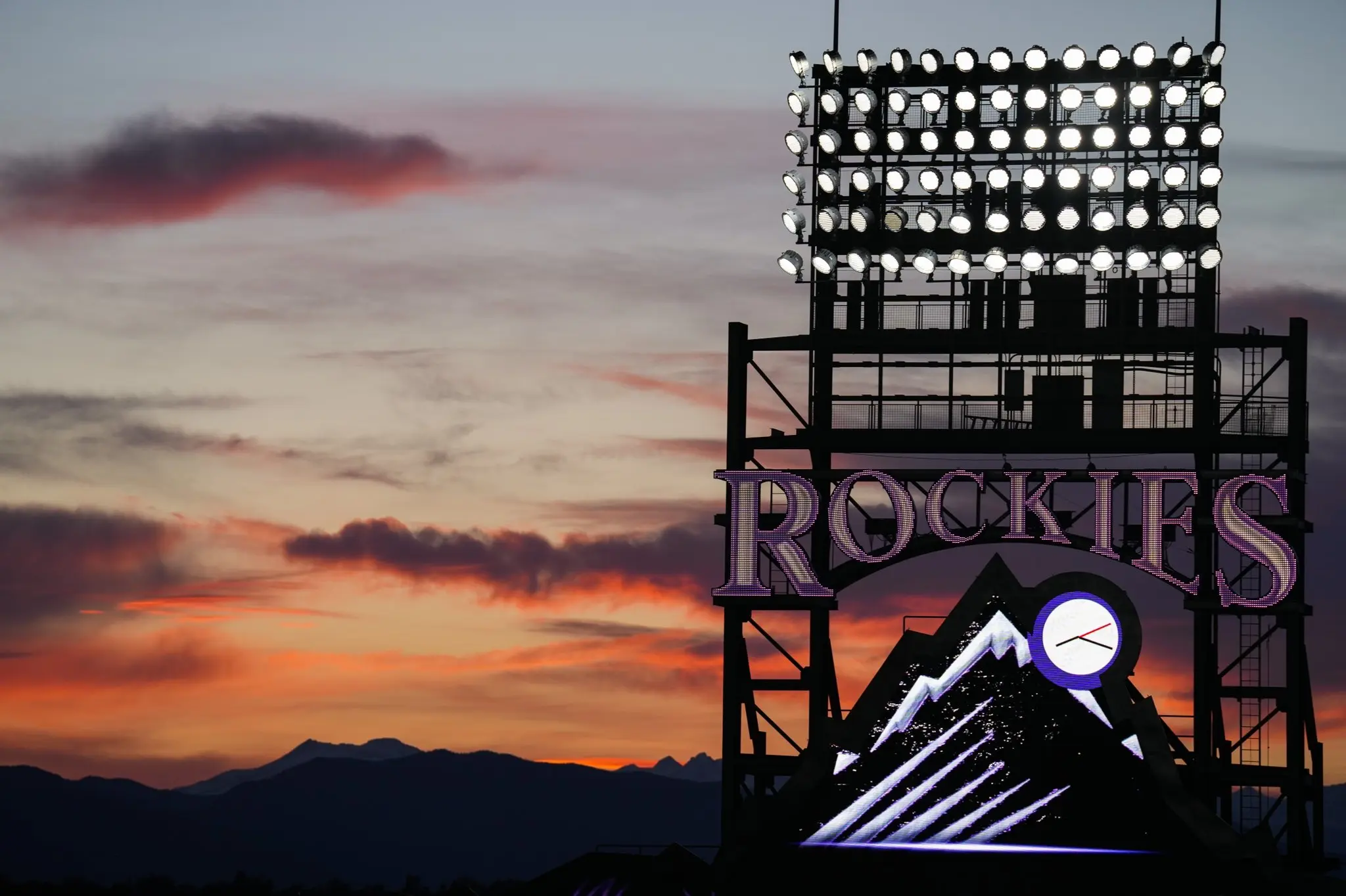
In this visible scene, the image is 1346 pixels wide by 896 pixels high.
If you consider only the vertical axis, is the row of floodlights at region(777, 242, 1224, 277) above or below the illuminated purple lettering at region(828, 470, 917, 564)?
above

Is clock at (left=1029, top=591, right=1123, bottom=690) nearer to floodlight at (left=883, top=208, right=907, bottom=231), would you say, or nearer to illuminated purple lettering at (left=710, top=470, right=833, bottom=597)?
illuminated purple lettering at (left=710, top=470, right=833, bottom=597)

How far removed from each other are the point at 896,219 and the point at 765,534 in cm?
838

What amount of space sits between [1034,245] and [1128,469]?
5.94 m

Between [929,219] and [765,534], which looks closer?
[765,534]

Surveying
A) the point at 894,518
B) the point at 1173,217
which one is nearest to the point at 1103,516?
the point at 894,518

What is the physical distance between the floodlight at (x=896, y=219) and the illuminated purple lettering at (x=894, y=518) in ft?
20.6

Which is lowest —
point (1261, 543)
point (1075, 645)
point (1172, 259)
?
point (1075, 645)

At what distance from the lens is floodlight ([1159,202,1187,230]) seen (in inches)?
1993

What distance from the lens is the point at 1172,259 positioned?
50.5 meters

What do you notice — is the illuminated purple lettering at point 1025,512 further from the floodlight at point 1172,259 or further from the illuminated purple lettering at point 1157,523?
the floodlight at point 1172,259

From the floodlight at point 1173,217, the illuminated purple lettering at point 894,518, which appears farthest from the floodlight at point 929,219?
the illuminated purple lettering at point 894,518

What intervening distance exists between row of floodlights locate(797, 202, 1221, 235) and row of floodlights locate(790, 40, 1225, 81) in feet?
11.0

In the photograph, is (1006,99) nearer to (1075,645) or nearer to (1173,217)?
(1173,217)

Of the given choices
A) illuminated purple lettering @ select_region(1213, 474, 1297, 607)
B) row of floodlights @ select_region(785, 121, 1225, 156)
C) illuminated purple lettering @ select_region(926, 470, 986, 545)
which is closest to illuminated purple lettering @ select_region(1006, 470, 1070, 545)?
illuminated purple lettering @ select_region(926, 470, 986, 545)
